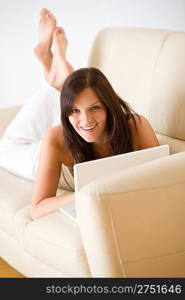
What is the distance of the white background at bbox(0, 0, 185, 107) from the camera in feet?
10.1

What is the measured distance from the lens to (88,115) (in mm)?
2160

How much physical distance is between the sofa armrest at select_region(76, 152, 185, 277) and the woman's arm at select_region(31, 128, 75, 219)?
1.19 feet

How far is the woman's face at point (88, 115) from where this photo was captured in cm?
216

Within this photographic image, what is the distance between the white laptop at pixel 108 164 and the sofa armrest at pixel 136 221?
16cm

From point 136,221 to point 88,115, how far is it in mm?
572

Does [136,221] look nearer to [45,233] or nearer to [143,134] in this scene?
[45,233]

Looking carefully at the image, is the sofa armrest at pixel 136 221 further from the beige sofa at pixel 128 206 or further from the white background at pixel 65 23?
the white background at pixel 65 23

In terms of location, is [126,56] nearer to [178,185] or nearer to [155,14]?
[155,14]

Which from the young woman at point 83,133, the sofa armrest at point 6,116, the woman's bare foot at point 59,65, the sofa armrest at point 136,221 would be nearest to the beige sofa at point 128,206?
the sofa armrest at point 136,221

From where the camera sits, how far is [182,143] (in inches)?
94.1

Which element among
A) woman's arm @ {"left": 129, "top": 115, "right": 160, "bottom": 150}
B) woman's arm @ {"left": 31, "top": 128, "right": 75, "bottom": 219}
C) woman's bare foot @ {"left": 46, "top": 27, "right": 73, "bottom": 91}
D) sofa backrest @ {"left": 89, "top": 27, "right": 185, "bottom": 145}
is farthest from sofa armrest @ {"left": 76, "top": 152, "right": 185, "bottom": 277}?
woman's bare foot @ {"left": 46, "top": 27, "right": 73, "bottom": 91}

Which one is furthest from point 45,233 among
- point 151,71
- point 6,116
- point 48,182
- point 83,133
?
point 6,116

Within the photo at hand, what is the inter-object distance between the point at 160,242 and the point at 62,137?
2.36 feet

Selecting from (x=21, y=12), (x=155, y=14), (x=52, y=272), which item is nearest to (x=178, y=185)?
(x=52, y=272)
